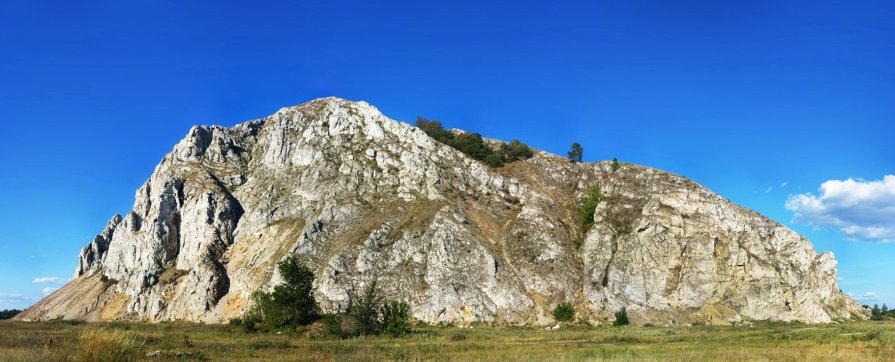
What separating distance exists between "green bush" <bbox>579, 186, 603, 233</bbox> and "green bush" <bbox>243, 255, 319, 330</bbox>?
200ft

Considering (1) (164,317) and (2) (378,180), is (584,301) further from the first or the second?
(1) (164,317)

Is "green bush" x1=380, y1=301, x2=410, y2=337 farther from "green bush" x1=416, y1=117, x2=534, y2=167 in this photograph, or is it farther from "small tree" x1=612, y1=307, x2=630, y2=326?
"green bush" x1=416, y1=117, x2=534, y2=167

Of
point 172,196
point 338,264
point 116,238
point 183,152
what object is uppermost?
point 183,152

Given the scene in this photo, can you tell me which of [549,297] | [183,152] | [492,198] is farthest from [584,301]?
[183,152]

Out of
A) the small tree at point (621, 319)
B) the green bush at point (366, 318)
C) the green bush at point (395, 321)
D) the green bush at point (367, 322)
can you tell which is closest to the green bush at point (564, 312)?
the small tree at point (621, 319)

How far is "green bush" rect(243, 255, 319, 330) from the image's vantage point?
58.3m

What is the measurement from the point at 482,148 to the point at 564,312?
6364cm

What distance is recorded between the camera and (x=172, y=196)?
121 m

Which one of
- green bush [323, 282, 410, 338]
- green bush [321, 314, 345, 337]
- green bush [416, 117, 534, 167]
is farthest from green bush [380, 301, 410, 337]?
green bush [416, 117, 534, 167]

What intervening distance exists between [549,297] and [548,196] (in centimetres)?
3228

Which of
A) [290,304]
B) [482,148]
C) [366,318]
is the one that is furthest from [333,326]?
[482,148]

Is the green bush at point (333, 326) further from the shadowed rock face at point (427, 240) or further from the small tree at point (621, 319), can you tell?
the small tree at point (621, 319)

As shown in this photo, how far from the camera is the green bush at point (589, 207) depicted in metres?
106

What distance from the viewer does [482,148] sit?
454ft
